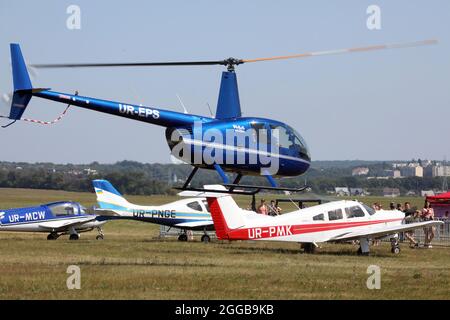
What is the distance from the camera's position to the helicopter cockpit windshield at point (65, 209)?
112 ft

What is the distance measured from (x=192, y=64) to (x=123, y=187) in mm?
74636

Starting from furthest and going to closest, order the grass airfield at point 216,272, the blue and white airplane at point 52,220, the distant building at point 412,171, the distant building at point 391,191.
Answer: the distant building at point 391,191
the distant building at point 412,171
the blue and white airplane at point 52,220
the grass airfield at point 216,272

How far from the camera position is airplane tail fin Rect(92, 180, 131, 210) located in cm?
3341

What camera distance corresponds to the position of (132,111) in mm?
19172

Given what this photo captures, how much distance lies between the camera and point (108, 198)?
3384 centimetres

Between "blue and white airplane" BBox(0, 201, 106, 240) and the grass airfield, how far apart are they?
3416 millimetres

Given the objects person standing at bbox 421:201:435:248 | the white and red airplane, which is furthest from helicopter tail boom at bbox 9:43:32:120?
person standing at bbox 421:201:435:248

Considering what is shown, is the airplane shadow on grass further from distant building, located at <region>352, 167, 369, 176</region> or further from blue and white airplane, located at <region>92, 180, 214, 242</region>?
distant building, located at <region>352, 167, 369, 176</region>

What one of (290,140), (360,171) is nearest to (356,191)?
(360,171)

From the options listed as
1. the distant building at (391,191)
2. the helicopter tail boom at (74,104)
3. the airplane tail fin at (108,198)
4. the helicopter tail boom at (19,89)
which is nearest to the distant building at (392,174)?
the distant building at (391,191)

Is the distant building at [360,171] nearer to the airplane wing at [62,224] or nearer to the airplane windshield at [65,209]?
the airplane windshield at [65,209]

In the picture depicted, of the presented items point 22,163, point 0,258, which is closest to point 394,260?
point 0,258

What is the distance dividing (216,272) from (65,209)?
627 inches

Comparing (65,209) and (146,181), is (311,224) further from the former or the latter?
(146,181)
